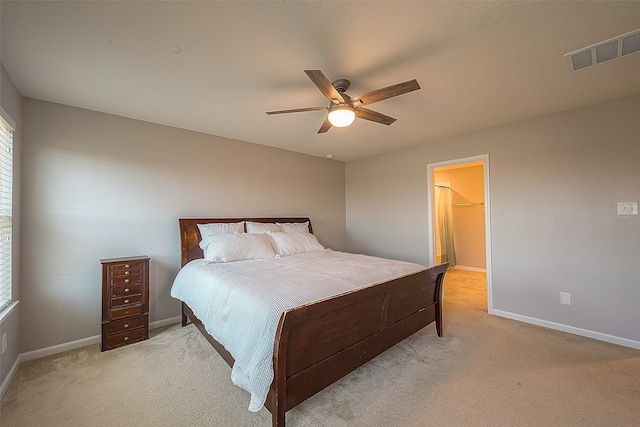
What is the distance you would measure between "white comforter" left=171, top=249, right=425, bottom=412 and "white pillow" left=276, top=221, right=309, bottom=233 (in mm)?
906

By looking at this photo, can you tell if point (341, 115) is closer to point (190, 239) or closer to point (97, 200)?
point (190, 239)

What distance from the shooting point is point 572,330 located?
2779mm

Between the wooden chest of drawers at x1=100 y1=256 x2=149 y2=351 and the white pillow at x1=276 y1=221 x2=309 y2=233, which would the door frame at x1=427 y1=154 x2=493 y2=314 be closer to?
the white pillow at x1=276 y1=221 x2=309 y2=233

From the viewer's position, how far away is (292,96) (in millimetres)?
2387

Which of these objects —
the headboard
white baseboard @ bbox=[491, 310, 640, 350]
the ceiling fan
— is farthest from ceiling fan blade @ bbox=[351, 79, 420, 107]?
white baseboard @ bbox=[491, 310, 640, 350]

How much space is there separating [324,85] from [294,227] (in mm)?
2597

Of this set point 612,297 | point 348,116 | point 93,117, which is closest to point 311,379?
point 348,116

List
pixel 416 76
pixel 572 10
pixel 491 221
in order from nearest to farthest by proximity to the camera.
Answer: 1. pixel 572 10
2. pixel 416 76
3. pixel 491 221

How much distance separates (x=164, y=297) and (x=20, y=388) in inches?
50.2

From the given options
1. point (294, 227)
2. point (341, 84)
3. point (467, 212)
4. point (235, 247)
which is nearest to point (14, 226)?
point (235, 247)

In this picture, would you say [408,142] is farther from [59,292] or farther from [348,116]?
[59,292]

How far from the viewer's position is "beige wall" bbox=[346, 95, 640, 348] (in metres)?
2.53

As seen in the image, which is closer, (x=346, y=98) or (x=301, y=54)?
(x=301, y=54)

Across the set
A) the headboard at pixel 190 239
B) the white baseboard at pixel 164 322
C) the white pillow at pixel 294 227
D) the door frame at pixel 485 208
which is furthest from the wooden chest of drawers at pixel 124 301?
the door frame at pixel 485 208
